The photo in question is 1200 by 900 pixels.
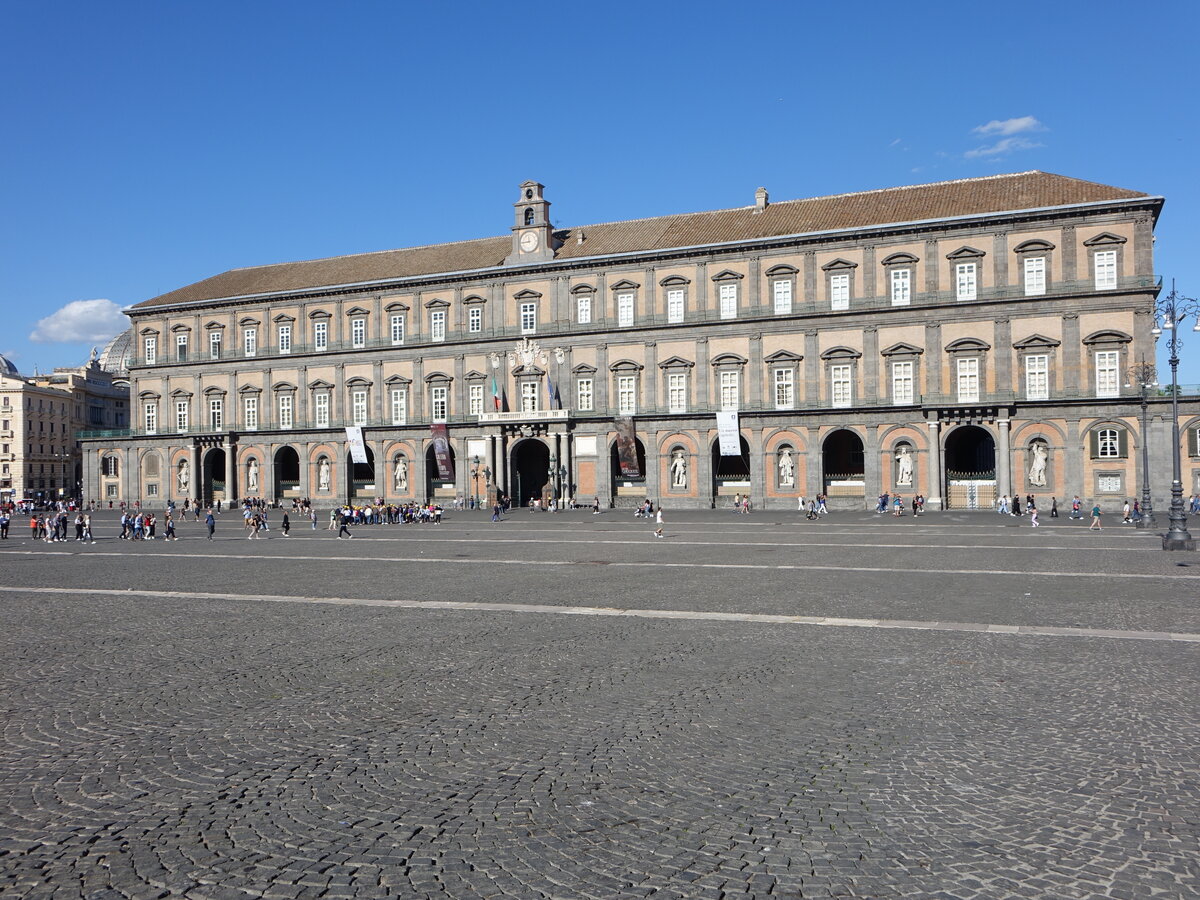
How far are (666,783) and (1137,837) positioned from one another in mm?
3182

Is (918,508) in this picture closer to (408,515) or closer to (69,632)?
(408,515)

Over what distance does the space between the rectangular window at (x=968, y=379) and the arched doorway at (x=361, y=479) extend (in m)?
38.3

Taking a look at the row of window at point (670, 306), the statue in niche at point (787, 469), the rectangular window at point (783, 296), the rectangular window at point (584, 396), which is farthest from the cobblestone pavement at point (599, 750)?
the rectangular window at point (584, 396)

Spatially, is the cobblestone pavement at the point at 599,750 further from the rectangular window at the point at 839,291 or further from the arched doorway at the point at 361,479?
the arched doorway at the point at 361,479

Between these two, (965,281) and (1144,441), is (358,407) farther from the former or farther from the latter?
(1144,441)

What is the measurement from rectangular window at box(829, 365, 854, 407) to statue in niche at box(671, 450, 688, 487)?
9767 millimetres

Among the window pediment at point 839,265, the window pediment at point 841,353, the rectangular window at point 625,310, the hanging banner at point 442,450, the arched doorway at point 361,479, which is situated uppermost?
the window pediment at point 839,265

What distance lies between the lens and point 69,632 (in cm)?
1420

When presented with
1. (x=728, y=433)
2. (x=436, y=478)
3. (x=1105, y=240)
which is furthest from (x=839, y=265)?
(x=436, y=478)

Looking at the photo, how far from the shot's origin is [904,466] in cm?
5312

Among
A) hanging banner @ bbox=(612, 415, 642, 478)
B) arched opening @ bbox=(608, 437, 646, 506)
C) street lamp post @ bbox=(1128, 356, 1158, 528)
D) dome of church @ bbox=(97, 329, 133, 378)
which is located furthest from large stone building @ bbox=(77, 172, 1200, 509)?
dome of church @ bbox=(97, 329, 133, 378)

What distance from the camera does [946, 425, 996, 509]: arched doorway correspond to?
173 feet

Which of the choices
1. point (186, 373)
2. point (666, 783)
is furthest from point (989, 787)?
point (186, 373)

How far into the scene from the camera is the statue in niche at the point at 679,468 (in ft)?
190
